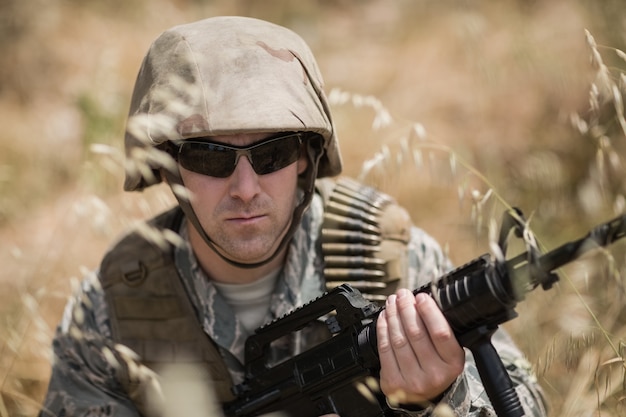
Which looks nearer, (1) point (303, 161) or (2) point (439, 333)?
(2) point (439, 333)

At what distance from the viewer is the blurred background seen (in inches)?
124

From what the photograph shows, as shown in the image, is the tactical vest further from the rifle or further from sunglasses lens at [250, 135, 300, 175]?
sunglasses lens at [250, 135, 300, 175]

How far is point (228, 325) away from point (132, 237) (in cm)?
64

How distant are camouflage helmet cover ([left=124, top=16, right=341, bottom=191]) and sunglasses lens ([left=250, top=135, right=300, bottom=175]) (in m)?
0.07

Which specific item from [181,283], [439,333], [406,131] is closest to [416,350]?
[439,333]

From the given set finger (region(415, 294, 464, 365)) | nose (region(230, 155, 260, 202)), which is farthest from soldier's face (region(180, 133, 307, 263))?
finger (region(415, 294, 464, 365))

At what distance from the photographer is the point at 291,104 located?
114 inches

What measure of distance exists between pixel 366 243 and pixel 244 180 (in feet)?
2.13

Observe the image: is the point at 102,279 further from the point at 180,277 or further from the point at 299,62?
the point at 299,62

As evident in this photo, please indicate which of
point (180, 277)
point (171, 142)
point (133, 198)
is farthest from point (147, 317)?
point (133, 198)

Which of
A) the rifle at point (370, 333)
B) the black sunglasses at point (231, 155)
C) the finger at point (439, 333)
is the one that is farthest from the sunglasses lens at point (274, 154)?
the finger at point (439, 333)

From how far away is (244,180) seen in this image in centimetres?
287

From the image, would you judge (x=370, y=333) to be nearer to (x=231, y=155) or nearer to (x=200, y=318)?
(x=231, y=155)

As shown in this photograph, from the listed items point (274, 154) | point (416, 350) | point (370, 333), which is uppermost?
point (274, 154)
